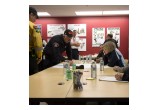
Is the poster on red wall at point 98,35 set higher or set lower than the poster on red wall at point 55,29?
lower

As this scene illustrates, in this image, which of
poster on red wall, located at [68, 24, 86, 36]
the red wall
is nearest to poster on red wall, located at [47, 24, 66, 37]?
the red wall

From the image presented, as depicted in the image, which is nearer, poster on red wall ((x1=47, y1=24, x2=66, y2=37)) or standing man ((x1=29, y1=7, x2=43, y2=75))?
standing man ((x1=29, y1=7, x2=43, y2=75))

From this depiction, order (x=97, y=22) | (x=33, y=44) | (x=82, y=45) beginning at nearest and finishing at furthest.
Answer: (x=33, y=44)
(x=97, y=22)
(x=82, y=45)

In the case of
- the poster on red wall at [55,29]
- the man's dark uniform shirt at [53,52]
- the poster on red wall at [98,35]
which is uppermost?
the poster on red wall at [55,29]

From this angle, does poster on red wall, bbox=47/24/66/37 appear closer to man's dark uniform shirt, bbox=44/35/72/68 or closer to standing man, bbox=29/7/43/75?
man's dark uniform shirt, bbox=44/35/72/68

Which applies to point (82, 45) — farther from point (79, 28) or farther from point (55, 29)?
point (55, 29)

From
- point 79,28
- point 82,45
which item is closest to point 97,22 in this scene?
point 79,28

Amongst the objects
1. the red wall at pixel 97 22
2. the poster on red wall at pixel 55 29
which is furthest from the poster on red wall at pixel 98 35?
the poster on red wall at pixel 55 29

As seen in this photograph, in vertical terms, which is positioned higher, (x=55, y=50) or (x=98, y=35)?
(x=98, y=35)

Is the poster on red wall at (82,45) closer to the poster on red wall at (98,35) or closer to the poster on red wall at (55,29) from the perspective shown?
the poster on red wall at (98,35)
